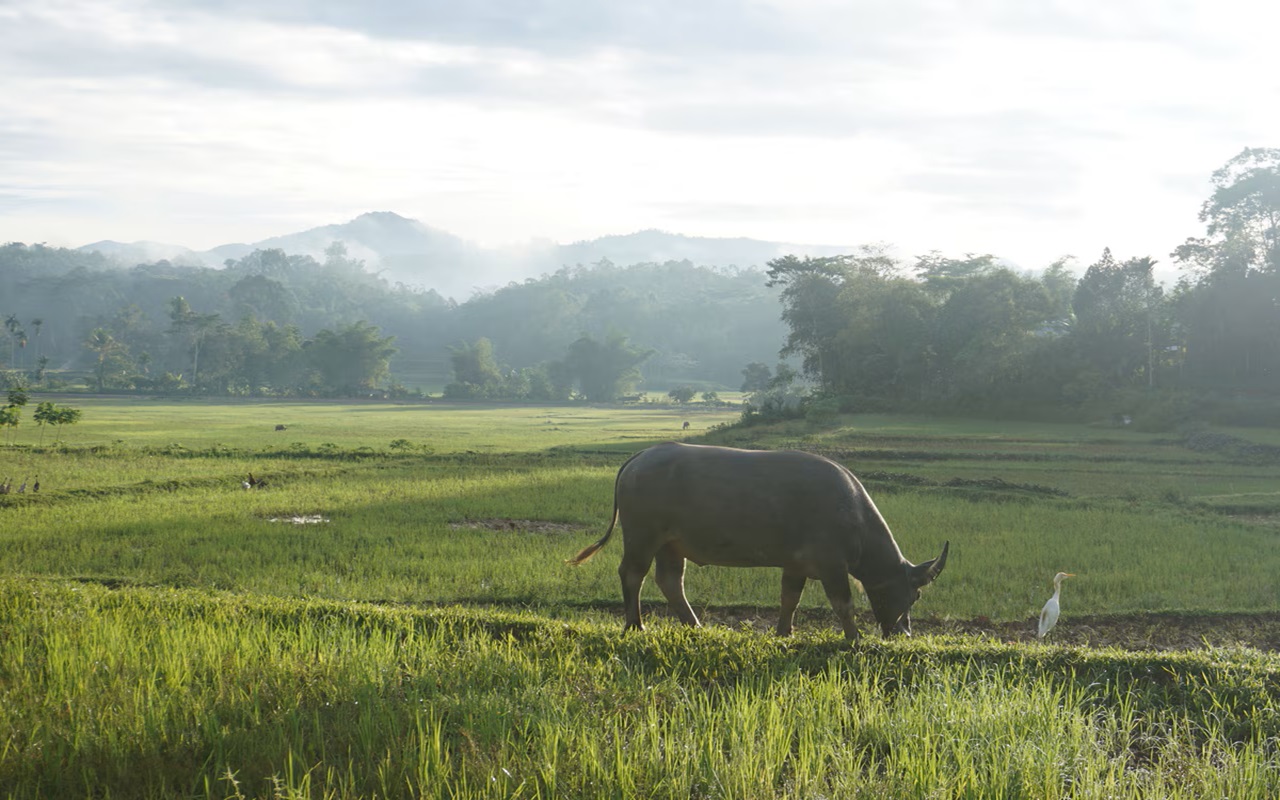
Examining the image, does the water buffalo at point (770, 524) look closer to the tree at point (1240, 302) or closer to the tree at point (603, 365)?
the tree at point (1240, 302)

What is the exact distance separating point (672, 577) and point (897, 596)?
1.68 m

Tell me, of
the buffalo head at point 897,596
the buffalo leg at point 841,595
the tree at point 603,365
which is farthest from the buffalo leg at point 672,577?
the tree at point 603,365

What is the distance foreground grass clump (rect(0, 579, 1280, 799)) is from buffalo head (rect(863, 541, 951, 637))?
0.59m

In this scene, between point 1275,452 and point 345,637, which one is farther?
point 1275,452

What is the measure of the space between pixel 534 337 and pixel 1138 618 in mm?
109218

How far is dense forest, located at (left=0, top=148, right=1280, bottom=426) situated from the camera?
4100 cm

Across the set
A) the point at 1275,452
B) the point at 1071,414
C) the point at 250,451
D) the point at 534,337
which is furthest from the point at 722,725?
the point at 534,337

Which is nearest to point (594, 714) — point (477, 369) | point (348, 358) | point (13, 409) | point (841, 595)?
point (841, 595)

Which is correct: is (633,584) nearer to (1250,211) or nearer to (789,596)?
(789,596)

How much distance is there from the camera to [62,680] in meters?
→ 4.80

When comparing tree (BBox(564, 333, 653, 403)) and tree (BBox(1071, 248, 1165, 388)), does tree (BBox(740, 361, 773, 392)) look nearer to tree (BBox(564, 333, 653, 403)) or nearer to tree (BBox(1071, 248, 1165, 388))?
tree (BBox(564, 333, 653, 403))

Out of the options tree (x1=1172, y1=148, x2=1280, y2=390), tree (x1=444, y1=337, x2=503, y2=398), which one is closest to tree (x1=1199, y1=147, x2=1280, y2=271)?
tree (x1=1172, y1=148, x2=1280, y2=390)

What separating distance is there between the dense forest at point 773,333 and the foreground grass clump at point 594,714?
34012mm

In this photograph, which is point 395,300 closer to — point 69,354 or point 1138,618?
point 69,354
